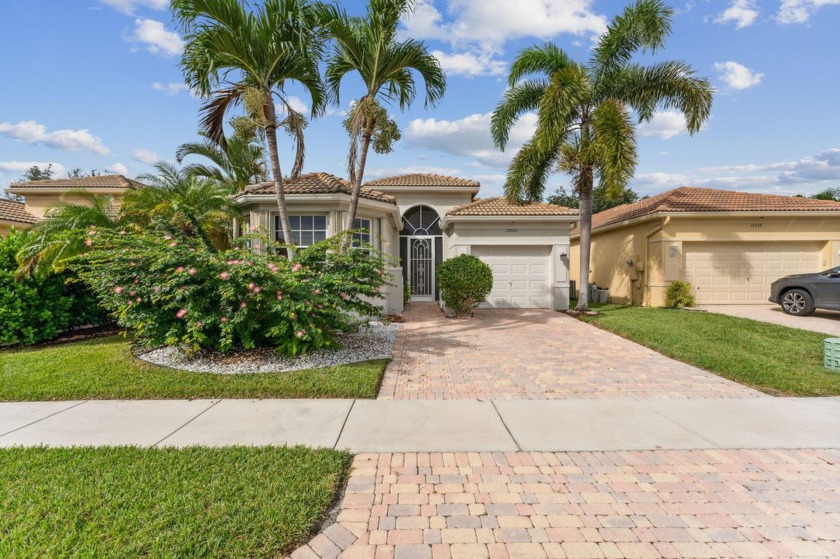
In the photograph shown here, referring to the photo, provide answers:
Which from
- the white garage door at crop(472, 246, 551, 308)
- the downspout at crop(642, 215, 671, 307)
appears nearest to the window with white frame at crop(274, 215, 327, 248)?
the white garage door at crop(472, 246, 551, 308)

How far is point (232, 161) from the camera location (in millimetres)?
16797

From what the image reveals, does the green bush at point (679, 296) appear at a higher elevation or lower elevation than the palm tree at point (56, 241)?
lower

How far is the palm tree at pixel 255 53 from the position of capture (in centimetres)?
741

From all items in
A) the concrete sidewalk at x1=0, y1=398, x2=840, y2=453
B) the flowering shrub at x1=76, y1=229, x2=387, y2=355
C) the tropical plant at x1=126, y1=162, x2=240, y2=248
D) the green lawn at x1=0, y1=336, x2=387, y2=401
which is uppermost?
the tropical plant at x1=126, y1=162, x2=240, y2=248

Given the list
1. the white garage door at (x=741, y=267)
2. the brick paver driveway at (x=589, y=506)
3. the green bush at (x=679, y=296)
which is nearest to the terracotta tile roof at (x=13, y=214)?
the brick paver driveway at (x=589, y=506)

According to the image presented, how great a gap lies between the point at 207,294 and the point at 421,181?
39.0 ft

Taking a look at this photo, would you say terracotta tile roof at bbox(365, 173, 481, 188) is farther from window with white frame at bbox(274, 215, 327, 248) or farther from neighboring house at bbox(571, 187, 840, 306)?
neighboring house at bbox(571, 187, 840, 306)

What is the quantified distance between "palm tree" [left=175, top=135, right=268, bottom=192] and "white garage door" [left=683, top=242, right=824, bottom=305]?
18.5 meters

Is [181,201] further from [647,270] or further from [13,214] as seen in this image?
[647,270]

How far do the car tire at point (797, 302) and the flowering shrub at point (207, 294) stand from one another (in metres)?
14.0

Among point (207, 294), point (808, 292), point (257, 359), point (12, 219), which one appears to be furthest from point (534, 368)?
point (12, 219)

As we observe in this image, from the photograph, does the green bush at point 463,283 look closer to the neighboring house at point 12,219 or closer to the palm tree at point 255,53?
the palm tree at point 255,53

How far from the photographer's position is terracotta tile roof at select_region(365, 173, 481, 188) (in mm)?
16469

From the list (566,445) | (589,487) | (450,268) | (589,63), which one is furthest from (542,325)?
(589,63)
